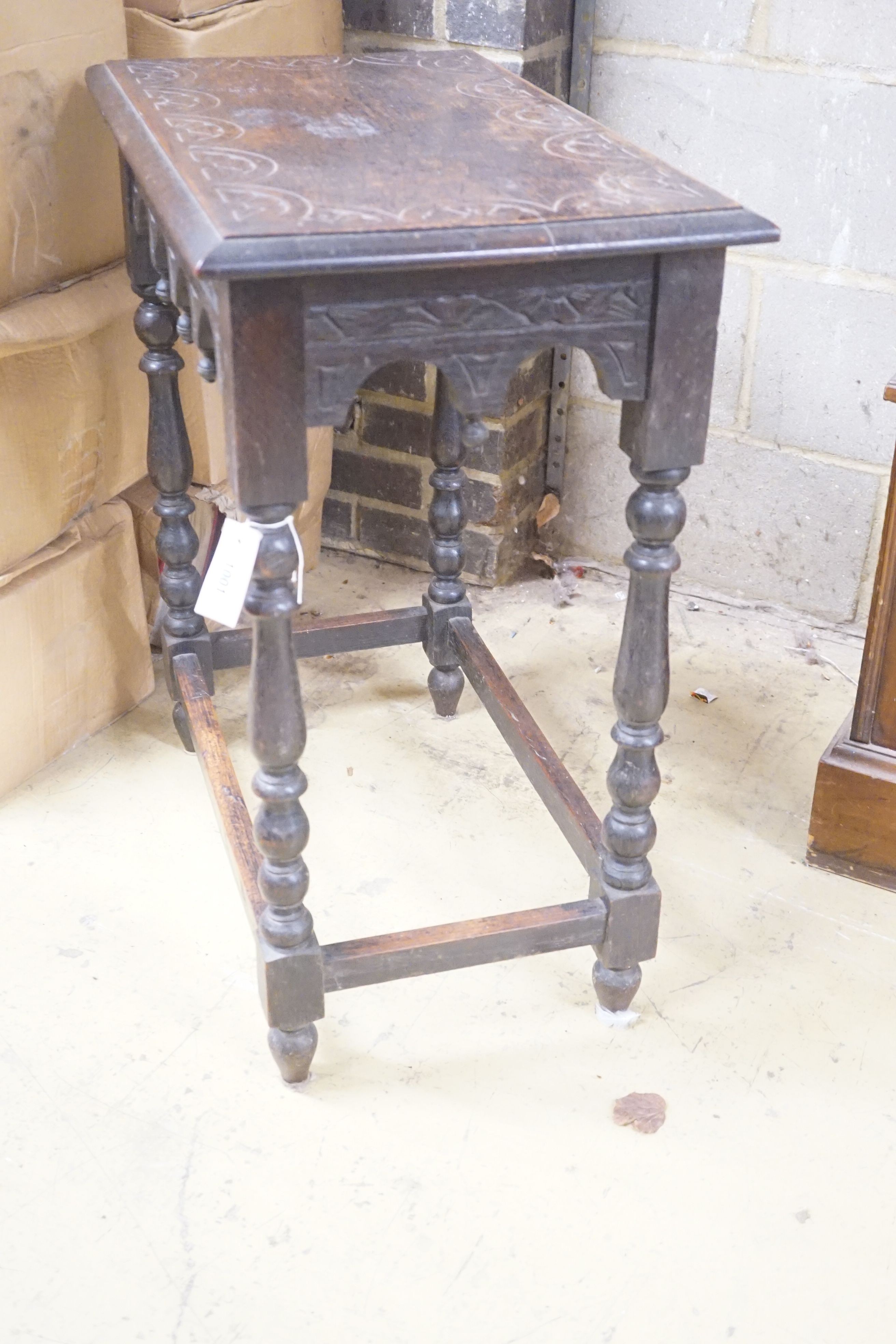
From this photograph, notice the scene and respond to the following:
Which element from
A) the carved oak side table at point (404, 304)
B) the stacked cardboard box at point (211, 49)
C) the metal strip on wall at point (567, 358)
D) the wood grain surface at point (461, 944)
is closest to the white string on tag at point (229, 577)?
the carved oak side table at point (404, 304)

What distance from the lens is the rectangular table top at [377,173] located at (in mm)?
1186

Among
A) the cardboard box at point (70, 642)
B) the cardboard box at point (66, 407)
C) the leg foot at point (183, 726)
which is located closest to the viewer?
the cardboard box at point (66, 407)

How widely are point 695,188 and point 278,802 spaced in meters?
0.74

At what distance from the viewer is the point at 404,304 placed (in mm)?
1252

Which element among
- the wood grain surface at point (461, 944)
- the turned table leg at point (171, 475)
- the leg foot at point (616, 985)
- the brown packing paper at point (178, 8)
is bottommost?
the leg foot at point (616, 985)

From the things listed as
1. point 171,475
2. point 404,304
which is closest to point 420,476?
point 171,475

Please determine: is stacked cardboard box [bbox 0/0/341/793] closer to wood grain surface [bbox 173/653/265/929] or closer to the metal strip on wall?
wood grain surface [bbox 173/653/265/929]

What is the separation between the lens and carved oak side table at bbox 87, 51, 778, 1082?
1.21m

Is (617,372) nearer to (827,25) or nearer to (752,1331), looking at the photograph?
(752,1331)

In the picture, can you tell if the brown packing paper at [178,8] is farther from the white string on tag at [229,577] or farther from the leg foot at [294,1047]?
the leg foot at [294,1047]

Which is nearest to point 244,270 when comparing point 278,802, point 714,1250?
point 278,802

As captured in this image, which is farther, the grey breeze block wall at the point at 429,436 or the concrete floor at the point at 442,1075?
the grey breeze block wall at the point at 429,436

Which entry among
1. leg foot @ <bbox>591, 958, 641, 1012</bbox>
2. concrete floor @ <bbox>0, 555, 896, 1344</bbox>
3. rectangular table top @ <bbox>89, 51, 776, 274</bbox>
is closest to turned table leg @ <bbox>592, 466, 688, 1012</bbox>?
leg foot @ <bbox>591, 958, 641, 1012</bbox>

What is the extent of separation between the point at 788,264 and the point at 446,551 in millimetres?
752
